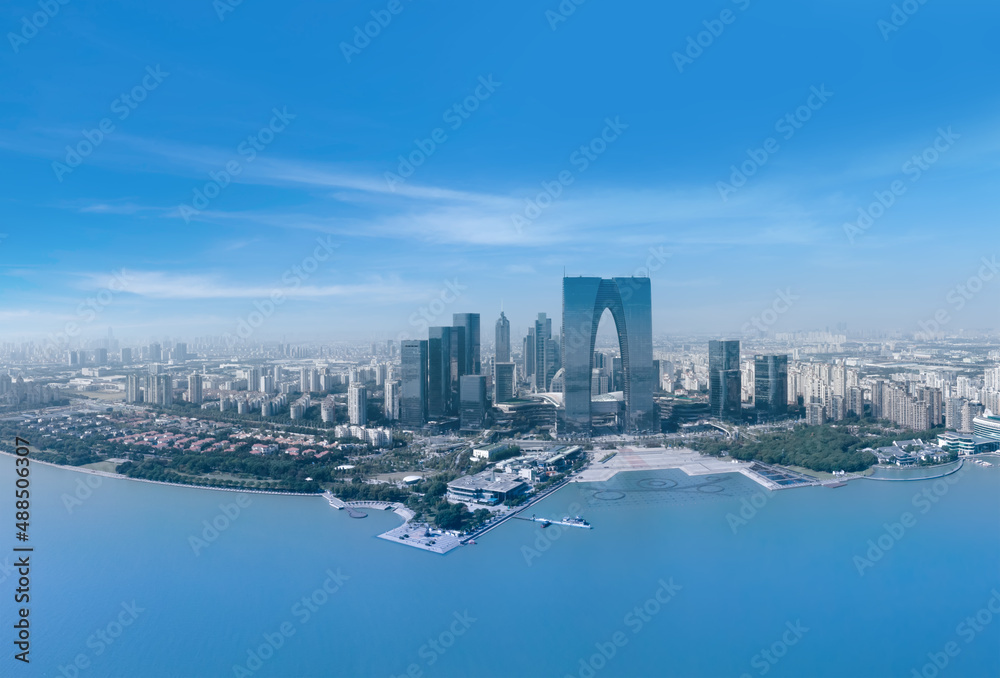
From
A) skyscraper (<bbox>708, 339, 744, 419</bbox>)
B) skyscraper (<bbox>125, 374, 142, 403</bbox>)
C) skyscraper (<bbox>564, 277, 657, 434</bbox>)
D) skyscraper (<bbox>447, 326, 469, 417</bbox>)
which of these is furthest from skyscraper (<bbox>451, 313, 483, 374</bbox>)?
skyscraper (<bbox>125, 374, 142, 403</bbox>)

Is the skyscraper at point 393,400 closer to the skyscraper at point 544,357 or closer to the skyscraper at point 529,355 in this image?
the skyscraper at point 544,357

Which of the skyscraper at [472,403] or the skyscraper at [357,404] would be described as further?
the skyscraper at [357,404]

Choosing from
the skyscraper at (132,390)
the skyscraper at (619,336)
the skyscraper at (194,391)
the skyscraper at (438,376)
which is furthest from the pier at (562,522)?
the skyscraper at (132,390)

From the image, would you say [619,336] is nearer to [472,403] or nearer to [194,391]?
[472,403]

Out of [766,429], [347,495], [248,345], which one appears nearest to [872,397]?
[766,429]

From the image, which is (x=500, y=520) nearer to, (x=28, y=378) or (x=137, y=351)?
(x=28, y=378)

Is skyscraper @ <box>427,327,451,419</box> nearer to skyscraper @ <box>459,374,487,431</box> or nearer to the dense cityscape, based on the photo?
the dense cityscape

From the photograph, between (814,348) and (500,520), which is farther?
(814,348)
